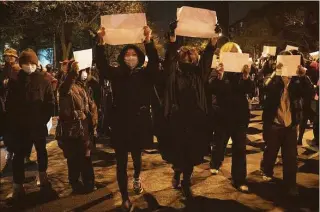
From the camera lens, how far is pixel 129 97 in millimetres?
4258

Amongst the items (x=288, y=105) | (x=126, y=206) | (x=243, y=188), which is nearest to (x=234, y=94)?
(x=288, y=105)

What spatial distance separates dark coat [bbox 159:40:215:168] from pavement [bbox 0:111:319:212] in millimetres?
614

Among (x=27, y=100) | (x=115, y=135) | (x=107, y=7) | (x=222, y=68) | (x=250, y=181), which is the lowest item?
(x=250, y=181)

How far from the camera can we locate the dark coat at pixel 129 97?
4262 mm

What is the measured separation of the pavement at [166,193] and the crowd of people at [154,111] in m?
0.17

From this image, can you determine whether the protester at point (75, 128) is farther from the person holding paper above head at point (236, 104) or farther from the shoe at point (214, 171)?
the shoe at point (214, 171)

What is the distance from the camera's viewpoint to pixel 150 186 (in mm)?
5414

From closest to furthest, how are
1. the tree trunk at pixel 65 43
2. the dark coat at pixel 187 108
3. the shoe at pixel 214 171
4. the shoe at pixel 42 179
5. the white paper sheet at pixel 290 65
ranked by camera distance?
the dark coat at pixel 187 108 < the white paper sheet at pixel 290 65 < the shoe at pixel 42 179 < the shoe at pixel 214 171 < the tree trunk at pixel 65 43

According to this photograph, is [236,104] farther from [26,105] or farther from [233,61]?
[26,105]

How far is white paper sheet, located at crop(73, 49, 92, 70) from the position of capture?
15.9 ft

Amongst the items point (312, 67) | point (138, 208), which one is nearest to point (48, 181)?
point (138, 208)

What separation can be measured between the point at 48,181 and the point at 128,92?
226 cm

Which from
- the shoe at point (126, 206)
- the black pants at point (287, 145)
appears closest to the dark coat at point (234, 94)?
the black pants at point (287, 145)

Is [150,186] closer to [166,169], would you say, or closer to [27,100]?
[166,169]
